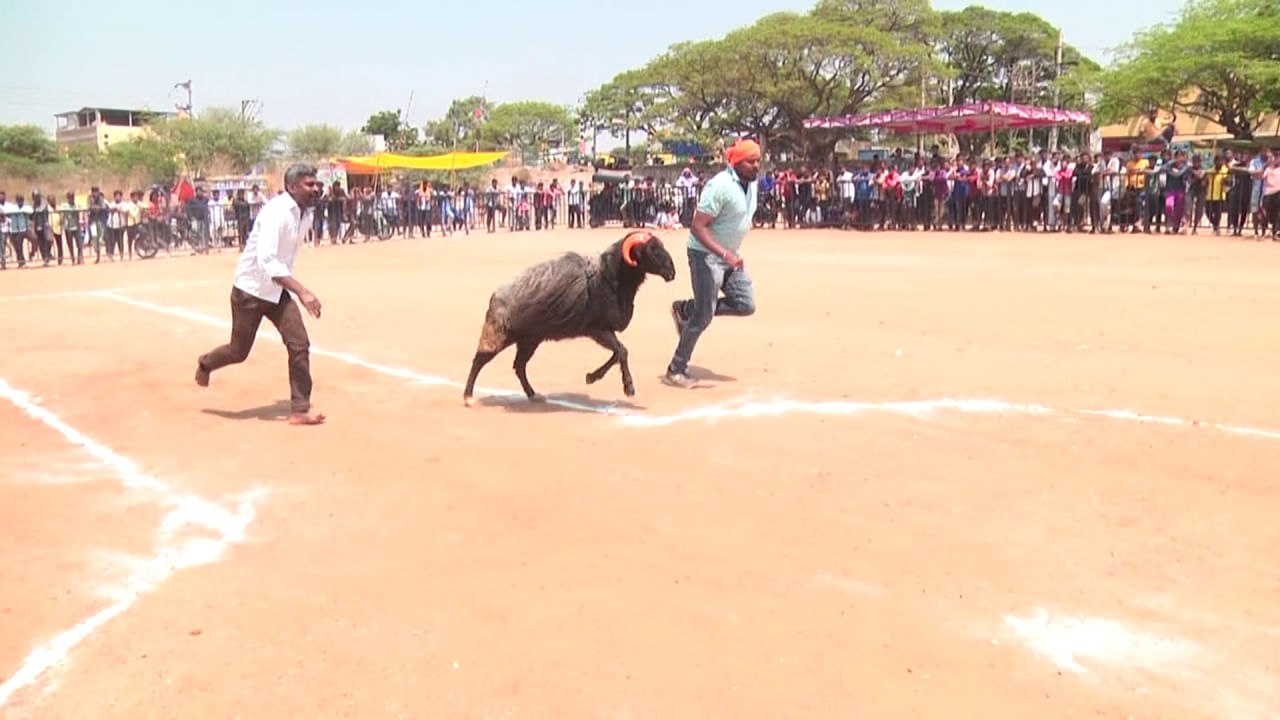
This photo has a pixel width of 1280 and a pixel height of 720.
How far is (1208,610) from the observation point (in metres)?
4.08

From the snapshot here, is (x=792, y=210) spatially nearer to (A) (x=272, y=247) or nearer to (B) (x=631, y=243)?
(B) (x=631, y=243)

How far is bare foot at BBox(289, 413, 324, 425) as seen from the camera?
724 centimetres

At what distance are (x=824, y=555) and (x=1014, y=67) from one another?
69.9 m

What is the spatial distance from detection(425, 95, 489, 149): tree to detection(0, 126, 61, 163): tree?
97.0 feet

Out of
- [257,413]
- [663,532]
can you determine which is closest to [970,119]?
[257,413]

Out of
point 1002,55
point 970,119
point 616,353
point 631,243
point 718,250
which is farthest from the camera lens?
point 1002,55

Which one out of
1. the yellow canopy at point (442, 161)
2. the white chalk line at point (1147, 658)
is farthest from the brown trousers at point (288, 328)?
the yellow canopy at point (442, 161)

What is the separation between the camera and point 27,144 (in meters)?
53.7

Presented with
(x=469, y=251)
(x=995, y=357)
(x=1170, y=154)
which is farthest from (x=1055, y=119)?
(x=995, y=357)

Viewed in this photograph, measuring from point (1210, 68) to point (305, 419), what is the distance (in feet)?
155

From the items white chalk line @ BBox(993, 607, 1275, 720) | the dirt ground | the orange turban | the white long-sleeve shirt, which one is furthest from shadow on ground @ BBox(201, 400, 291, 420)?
white chalk line @ BBox(993, 607, 1275, 720)

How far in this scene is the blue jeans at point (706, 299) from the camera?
8.02 meters

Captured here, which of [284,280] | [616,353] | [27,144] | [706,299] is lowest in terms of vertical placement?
[616,353]

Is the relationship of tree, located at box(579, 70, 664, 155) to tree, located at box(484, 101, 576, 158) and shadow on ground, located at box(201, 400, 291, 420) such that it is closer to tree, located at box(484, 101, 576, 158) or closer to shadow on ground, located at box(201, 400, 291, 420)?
tree, located at box(484, 101, 576, 158)
